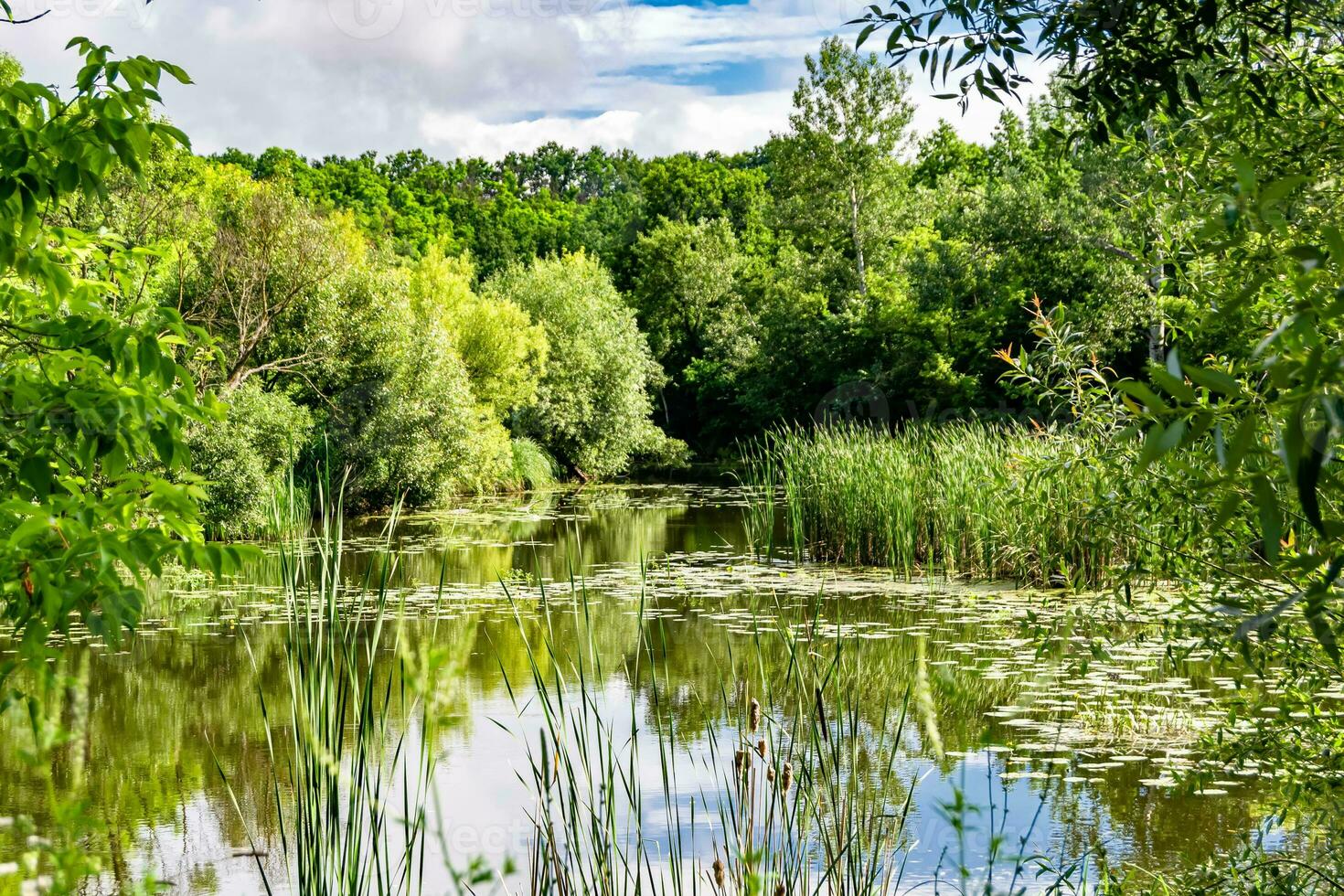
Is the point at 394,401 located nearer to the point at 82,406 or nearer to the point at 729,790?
the point at 729,790

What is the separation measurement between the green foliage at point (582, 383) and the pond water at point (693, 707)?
1480 cm

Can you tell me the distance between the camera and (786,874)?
2939 mm

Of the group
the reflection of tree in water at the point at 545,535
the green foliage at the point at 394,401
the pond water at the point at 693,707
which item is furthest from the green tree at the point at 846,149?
the pond water at the point at 693,707

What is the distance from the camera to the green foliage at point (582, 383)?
2723 cm

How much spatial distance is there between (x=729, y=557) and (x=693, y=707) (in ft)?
20.7

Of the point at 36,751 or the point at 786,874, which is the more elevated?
the point at 36,751

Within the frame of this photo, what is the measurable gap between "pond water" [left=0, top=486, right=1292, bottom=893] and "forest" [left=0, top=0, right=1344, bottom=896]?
0.04m

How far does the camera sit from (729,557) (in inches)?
517

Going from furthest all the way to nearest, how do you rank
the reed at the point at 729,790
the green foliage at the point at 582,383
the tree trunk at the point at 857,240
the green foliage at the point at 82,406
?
the tree trunk at the point at 857,240
the green foliage at the point at 582,383
the reed at the point at 729,790
the green foliage at the point at 82,406

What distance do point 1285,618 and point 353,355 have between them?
59.4ft

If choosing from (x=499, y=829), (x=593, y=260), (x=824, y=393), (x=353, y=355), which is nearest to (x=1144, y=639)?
(x=499, y=829)

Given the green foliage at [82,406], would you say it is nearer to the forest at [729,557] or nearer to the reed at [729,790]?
the forest at [729,557]

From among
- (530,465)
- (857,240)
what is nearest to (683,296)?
(857,240)

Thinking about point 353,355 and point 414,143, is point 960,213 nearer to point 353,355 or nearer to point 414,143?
point 353,355
